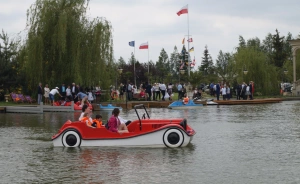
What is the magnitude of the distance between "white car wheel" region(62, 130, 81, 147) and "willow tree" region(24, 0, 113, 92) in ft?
71.8

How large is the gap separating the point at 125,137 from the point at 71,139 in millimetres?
1632

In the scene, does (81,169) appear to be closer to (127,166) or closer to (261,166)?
(127,166)

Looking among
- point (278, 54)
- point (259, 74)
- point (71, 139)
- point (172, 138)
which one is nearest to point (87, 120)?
point (71, 139)

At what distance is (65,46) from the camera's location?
37.6 metres

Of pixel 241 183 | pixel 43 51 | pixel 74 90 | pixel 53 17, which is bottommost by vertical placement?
pixel 241 183

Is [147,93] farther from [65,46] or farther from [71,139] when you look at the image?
[71,139]

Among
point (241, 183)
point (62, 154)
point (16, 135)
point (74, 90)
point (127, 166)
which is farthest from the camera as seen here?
point (74, 90)

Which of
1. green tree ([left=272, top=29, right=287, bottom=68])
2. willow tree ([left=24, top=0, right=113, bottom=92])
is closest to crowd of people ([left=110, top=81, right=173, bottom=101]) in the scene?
willow tree ([left=24, top=0, right=113, bottom=92])

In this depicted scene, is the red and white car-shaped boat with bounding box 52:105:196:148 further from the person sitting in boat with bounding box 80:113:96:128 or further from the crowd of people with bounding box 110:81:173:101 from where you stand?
the crowd of people with bounding box 110:81:173:101

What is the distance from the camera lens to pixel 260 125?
21.9 meters

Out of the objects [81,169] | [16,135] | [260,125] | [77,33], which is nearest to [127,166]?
[81,169]

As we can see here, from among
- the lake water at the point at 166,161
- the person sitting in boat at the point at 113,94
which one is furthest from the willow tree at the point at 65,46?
the lake water at the point at 166,161

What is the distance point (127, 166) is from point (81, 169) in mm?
1090

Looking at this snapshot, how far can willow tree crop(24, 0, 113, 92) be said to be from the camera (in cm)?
3778
